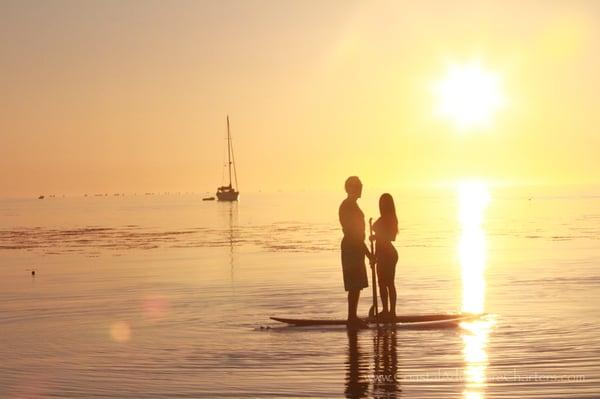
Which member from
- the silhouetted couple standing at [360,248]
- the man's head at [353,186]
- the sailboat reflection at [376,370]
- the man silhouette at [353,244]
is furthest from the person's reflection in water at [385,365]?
the man's head at [353,186]

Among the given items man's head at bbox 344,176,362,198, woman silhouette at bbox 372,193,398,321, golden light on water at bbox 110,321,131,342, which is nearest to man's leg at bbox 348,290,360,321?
woman silhouette at bbox 372,193,398,321

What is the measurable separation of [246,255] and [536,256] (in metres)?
12.7

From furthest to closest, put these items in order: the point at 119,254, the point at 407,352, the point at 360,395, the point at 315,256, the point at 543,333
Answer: the point at 119,254, the point at 315,256, the point at 543,333, the point at 407,352, the point at 360,395

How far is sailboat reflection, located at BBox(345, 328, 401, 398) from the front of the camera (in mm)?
10594

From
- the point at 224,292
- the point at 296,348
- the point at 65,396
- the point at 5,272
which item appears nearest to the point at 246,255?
the point at 5,272

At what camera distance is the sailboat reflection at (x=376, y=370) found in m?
10.6

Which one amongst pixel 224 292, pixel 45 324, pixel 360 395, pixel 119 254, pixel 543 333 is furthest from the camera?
pixel 119 254

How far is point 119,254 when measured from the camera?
135 ft

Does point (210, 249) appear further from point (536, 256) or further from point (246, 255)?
point (536, 256)

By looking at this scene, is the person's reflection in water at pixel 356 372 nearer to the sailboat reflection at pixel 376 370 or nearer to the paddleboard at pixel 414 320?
the sailboat reflection at pixel 376 370

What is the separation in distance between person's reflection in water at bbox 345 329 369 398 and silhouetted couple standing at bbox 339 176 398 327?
1204mm

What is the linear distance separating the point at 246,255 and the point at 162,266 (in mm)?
5605

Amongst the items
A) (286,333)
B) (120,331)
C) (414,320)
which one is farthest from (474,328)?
(120,331)

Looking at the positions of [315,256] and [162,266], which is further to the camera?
[315,256]
